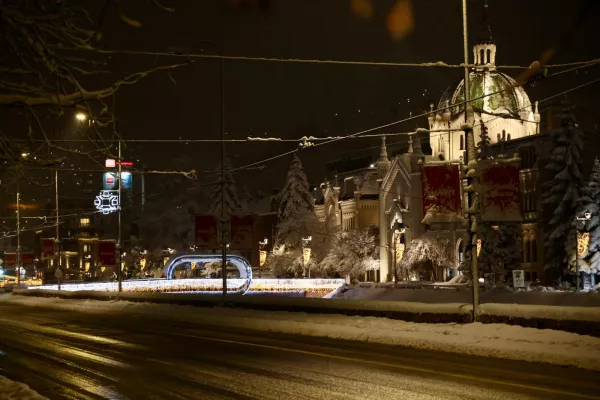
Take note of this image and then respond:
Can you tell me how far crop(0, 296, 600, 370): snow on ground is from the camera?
52.8ft

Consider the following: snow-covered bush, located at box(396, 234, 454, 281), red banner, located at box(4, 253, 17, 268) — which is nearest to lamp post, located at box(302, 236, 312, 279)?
snow-covered bush, located at box(396, 234, 454, 281)

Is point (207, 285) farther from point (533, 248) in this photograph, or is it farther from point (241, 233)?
point (533, 248)

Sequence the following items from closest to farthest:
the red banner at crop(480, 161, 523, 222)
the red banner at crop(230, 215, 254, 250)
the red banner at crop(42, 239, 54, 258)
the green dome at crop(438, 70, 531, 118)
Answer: the red banner at crop(480, 161, 523, 222) → the red banner at crop(230, 215, 254, 250) → the red banner at crop(42, 239, 54, 258) → the green dome at crop(438, 70, 531, 118)

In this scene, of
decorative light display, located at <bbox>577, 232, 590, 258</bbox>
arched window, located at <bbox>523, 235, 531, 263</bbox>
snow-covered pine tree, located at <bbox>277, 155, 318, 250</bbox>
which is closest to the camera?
decorative light display, located at <bbox>577, 232, 590, 258</bbox>

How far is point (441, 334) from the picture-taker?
2002 centimetres

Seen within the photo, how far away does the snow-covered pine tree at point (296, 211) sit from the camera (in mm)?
93812

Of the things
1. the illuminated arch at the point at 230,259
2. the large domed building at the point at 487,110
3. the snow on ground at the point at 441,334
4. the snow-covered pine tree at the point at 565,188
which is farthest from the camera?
the large domed building at the point at 487,110

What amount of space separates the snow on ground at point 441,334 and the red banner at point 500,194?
11.7 ft

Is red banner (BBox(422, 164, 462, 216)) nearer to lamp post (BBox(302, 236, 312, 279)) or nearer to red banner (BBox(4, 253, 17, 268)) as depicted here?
red banner (BBox(4, 253, 17, 268))

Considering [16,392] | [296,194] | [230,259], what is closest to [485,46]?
[296,194]

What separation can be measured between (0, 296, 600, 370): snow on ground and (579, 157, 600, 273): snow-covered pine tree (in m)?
32.9

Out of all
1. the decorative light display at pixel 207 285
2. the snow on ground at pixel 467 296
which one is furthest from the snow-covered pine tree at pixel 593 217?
the decorative light display at pixel 207 285

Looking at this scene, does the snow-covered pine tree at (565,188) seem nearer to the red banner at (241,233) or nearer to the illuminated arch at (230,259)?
the illuminated arch at (230,259)

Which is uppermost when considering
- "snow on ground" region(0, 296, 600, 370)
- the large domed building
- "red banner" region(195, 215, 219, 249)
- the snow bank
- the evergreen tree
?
the large domed building
